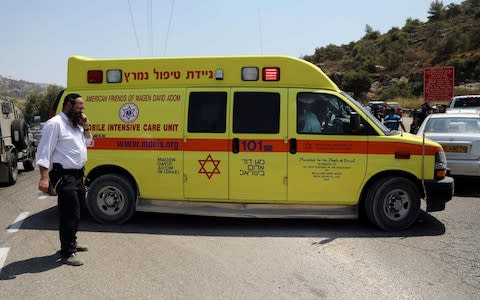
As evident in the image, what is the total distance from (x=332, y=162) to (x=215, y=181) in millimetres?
1700

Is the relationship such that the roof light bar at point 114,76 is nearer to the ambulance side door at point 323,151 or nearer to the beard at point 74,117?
the beard at point 74,117

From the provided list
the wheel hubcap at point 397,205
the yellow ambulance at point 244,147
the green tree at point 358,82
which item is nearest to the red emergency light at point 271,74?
the yellow ambulance at point 244,147

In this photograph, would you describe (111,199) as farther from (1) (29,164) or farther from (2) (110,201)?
(1) (29,164)

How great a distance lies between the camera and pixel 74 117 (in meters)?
5.53

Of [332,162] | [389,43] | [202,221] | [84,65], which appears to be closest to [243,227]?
[202,221]

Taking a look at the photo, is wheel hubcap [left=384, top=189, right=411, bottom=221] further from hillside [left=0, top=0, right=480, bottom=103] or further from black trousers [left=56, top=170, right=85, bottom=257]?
hillside [left=0, top=0, right=480, bottom=103]

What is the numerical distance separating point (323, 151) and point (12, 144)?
9139 millimetres

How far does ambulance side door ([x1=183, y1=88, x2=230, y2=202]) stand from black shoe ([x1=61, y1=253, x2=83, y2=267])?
2045mm

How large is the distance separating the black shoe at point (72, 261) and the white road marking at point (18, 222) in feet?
→ 6.47

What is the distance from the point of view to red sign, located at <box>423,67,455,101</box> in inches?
896

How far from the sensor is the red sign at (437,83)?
2275 cm

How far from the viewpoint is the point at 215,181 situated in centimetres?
696

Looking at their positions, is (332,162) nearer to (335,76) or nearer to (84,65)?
(84,65)

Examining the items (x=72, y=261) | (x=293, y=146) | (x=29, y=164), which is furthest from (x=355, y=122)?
(x=29, y=164)
